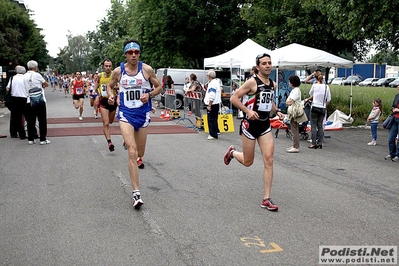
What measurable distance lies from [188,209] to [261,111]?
163 centimetres

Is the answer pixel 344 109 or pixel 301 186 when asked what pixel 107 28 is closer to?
pixel 344 109

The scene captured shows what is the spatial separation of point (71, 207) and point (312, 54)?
484 inches

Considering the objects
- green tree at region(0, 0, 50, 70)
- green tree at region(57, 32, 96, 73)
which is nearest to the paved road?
green tree at region(0, 0, 50, 70)

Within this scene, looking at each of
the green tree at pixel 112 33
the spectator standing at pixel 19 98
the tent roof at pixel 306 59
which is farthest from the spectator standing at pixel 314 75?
the green tree at pixel 112 33

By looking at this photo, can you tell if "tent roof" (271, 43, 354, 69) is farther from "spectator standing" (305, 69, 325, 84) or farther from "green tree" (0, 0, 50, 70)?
"green tree" (0, 0, 50, 70)

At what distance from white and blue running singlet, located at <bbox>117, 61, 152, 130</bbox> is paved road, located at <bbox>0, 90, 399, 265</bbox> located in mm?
1153

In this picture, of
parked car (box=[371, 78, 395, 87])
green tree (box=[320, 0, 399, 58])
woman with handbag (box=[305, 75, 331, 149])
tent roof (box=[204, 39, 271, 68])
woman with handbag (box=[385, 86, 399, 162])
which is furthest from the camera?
parked car (box=[371, 78, 395, 87])

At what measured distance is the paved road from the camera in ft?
15.8

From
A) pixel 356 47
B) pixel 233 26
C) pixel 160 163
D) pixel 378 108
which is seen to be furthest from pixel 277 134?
pixel 233 26

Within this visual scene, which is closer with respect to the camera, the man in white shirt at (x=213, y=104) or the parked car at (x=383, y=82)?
the man in white shirt at (x=213, y=104)

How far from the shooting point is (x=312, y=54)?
16766mm

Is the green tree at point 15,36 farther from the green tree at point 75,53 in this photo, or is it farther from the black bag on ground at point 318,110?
the green tree at point 75,53

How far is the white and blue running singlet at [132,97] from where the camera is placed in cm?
686

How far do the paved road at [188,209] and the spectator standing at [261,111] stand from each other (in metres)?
0.54
